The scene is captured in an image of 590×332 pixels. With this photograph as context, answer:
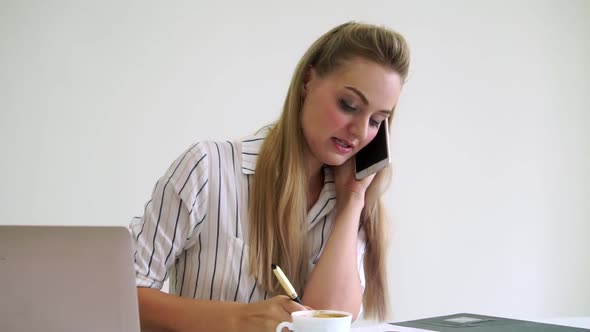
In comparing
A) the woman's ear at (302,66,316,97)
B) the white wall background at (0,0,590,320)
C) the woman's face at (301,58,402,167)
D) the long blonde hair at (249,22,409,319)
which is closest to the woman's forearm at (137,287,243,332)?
the long blonde hair at (249,22,409,319)

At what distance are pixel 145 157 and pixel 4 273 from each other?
1405 millimetres

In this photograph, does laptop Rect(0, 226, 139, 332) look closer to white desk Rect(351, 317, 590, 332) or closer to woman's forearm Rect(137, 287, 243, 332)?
woman's forearm Rect(137, 287, 243, 332)

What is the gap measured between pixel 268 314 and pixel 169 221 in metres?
0.35

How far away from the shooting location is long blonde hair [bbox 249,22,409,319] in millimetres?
1361

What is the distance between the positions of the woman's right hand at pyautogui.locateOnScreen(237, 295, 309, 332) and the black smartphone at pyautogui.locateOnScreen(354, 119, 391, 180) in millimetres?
521

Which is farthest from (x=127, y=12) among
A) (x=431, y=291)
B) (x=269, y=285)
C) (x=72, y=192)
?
(x=431, y=291)

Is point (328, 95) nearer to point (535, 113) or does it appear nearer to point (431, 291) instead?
point (431, 291)

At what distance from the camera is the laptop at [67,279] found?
75cm

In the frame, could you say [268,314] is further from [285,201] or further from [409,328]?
[285,201]

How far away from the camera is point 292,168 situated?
141cm

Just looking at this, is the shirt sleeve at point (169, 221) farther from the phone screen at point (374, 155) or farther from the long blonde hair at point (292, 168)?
the phone screen at point (374, 155)

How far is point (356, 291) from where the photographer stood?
53.6 inches

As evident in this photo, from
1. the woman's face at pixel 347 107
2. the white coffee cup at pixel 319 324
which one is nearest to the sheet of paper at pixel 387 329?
the white coffee cup at pixel 319 324

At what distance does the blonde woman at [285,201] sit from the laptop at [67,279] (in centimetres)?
45
